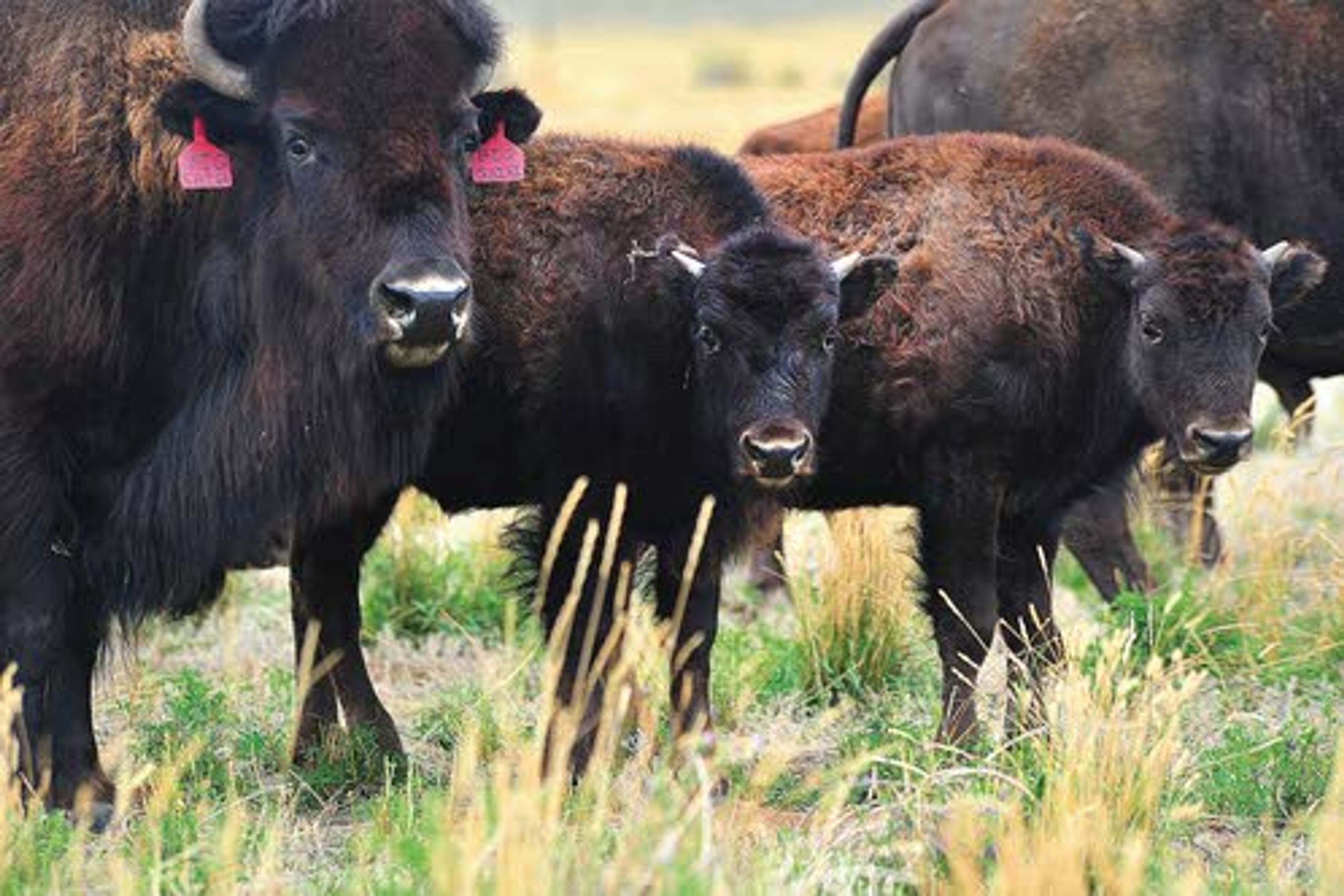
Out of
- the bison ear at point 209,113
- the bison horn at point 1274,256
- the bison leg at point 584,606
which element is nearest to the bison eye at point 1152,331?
the bison horn at point 1274,256

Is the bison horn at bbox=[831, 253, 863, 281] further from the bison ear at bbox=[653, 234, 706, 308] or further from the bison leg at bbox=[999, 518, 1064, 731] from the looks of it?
the bison leg at bbox=[999, 518, 1064, 731]

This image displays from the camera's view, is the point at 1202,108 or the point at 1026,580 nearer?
the point at 1026,580

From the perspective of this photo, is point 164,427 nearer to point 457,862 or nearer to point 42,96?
point 42,96

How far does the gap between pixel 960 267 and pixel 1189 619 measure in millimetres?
1921

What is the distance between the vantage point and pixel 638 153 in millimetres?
8797

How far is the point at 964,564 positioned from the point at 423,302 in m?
2.46

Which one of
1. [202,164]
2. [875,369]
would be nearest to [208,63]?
[202,164]

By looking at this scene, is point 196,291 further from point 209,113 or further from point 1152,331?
point 1152,331

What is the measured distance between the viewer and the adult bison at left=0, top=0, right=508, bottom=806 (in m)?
7.36

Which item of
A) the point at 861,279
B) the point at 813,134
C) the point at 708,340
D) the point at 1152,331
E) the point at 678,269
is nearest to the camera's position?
the point at 708,340

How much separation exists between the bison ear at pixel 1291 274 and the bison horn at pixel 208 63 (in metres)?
3.79

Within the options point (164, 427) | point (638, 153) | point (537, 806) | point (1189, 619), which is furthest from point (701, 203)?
point (537, 806)

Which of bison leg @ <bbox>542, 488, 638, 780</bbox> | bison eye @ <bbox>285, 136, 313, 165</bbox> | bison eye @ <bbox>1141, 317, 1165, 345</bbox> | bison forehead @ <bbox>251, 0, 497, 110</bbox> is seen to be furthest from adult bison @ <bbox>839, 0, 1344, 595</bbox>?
bison eye @ <bbox>285, 136, 313, 165</bbox>

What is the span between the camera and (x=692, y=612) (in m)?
8.42
